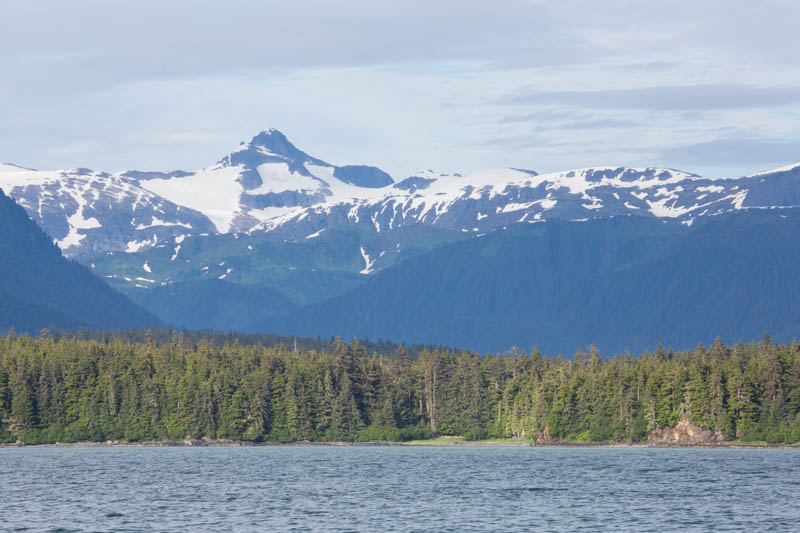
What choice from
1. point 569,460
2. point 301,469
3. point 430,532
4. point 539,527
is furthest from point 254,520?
point 569,460

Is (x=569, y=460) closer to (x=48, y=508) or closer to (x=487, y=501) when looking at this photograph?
(x=487, y=501)

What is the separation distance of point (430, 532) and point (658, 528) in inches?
711

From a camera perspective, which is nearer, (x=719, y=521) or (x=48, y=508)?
(x=719, y=521)

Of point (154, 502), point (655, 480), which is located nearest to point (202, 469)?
point (154, 502)

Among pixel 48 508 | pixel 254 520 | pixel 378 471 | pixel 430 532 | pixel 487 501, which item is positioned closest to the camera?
pixel 430 532

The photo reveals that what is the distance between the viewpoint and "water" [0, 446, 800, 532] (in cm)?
10738

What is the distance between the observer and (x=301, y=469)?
553ft

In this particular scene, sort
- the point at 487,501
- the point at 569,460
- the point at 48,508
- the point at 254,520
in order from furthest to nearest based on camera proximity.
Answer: the point at 569,460 < the point at 487,501 < the point at 48,508 < the point at 254,520

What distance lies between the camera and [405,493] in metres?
→ 133

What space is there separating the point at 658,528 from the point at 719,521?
7.06 m

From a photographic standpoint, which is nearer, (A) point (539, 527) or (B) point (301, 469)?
(A) point (539, 527)

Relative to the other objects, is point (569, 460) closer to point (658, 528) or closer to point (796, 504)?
point (796, 504)

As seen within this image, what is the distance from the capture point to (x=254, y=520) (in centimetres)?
10906

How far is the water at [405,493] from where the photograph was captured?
107 m
